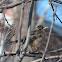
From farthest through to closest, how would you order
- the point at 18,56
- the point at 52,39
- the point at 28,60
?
the point at 52,39 → the point at 28,60 → the point at 18,56

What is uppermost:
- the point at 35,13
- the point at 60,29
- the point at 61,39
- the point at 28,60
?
the point at 35,13

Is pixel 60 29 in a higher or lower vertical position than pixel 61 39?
higher

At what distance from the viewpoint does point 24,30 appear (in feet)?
12.9

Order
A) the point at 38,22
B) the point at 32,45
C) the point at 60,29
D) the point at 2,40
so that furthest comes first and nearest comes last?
the point at 60,29 → the point at 38,22 → the point at 32,45 → the point at 2,40

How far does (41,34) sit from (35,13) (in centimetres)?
166

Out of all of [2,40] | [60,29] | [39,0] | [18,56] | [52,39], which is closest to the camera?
[18,56]

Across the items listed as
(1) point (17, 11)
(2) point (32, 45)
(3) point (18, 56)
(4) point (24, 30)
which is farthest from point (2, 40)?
(1) point (17, 11)

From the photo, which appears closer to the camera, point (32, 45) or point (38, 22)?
point (32, 45)

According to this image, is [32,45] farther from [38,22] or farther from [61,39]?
[61,39]

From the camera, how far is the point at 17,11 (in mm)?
4266

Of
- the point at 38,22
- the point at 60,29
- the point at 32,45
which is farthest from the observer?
the point at 60,29

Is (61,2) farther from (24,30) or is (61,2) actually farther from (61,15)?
(24,30)

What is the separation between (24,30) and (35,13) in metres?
1.08

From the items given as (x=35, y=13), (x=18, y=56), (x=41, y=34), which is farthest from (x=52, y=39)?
(x=18, y=56)
